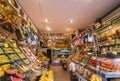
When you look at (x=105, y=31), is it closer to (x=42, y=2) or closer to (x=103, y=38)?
(x=103, y=38)

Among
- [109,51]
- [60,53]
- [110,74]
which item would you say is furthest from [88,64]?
[60,53]

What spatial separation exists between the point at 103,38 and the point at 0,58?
4912 millimetres

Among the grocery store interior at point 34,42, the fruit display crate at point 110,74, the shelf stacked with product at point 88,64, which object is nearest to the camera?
the grocery store interior at point 34,42

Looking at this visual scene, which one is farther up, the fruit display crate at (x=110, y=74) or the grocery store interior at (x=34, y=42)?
the grocery store interior at (x=34, y=42)

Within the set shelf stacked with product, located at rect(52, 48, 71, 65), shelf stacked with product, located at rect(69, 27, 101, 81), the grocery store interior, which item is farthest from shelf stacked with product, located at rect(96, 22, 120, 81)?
shelf stacked with product, located at rect(52, 48, 71, 65)

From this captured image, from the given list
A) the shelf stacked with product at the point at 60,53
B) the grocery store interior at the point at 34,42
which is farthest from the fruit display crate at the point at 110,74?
A: the shelf stacked with product at the point at 60,53

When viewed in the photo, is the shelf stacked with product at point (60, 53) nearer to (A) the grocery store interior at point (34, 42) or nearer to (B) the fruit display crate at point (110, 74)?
(A) the grocery store interior at point (34, 42)

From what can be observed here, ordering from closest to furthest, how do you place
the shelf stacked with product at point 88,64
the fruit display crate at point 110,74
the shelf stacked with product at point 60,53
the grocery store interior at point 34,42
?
the grocery store interior at point 34,42 < the fruit display crate at point 110,74 < the shelf stacked with product at point 88,64 < the shelf stacked with product at point 60,53

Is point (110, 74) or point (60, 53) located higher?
point (60, 53)

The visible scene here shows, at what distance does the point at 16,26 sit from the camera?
2.99m

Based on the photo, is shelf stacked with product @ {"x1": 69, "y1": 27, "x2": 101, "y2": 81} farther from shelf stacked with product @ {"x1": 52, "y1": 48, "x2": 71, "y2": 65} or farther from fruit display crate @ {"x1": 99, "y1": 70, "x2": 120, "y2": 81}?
shelf stacked with product @ {"x1": 52, "y1": 48, "x2": 71, "y2": 65}

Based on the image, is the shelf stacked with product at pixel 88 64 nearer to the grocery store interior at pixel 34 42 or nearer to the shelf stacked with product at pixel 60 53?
the grocery store interior at pixel 34 42

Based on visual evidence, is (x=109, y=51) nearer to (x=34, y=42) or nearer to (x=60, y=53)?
(x=34, y=42)

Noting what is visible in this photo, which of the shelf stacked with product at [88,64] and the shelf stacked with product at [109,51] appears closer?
the shelf stacked with product at [109,51]
